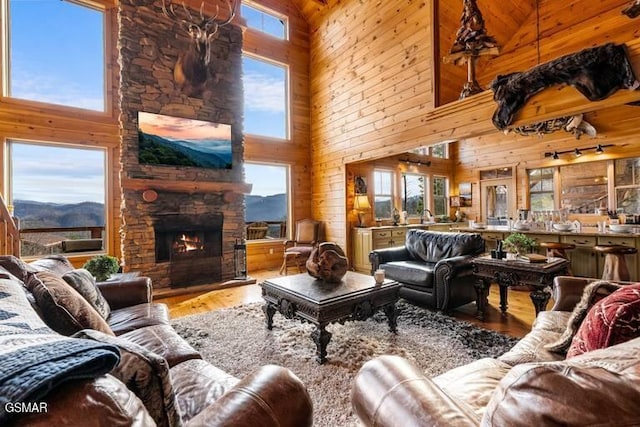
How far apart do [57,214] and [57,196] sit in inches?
12.1

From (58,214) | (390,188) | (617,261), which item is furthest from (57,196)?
(617,261)

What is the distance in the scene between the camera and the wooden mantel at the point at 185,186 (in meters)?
4.43

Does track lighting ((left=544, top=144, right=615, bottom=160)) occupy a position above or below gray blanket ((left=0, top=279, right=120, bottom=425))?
above

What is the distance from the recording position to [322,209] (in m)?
6.88

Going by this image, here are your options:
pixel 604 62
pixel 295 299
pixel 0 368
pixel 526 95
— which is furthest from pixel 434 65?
pixel 0 368

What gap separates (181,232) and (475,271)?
4283mm

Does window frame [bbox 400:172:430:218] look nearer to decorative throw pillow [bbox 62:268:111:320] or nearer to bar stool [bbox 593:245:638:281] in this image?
bar stool [bbox 593:245:638:281]

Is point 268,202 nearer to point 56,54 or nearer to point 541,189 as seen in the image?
point 56,54

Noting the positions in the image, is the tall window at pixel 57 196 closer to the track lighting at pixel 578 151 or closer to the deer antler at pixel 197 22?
the deer antler at pixel 197 22

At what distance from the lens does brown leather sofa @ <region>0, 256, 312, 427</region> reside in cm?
51

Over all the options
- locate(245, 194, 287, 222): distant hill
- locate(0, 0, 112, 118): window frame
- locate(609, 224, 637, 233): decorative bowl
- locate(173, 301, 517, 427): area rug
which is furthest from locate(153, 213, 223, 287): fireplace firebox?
locate(609, 224, 637, 233): decorative bowl

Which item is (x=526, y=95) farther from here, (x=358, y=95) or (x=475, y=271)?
(x=358, y=95)

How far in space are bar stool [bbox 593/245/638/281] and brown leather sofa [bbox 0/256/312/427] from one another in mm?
4775

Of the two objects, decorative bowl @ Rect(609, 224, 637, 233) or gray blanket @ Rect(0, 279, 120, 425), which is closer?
gray blanket @ Rect(0, 279, 120, 425)
